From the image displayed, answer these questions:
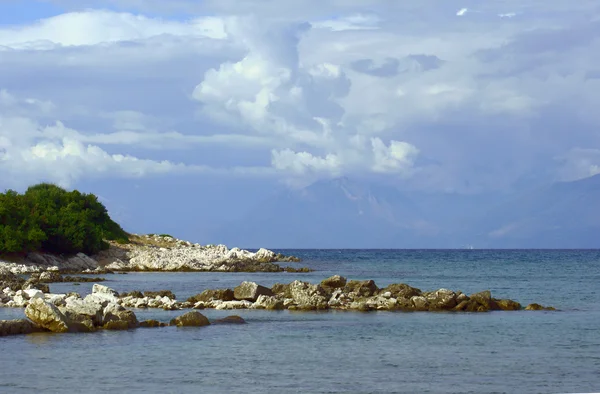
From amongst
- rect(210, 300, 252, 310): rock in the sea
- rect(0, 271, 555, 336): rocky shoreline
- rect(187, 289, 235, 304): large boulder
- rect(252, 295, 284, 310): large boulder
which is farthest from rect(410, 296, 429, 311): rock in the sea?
rect(187, 289, 235, 304): large boulder

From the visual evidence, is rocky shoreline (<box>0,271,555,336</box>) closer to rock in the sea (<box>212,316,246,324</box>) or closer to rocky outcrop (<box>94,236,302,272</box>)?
rock in the sea (<box>212,316,246,324</box>)

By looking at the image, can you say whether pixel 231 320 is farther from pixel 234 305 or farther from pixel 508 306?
pixel 508 306

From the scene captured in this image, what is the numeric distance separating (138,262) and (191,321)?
60454 millimetres

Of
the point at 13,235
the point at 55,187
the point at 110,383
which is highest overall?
the point at 55,187

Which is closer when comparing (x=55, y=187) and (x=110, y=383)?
(x=110, y=383)

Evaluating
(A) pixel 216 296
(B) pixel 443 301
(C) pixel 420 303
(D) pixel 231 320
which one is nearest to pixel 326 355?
(D) pixel 231 320

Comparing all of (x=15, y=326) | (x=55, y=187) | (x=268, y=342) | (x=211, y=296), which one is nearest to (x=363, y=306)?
(x=211, y=296)

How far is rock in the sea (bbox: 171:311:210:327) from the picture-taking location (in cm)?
3906

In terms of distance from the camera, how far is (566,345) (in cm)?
3403

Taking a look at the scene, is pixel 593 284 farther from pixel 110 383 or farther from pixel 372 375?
pixel 110 383

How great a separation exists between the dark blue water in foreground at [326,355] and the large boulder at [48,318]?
1.10 m

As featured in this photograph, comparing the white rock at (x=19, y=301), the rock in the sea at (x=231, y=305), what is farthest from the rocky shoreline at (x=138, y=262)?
the rock in the sea at (x=231, y=305)

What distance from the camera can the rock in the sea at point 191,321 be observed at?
39.1 meters

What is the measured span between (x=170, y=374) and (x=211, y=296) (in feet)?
75.0
